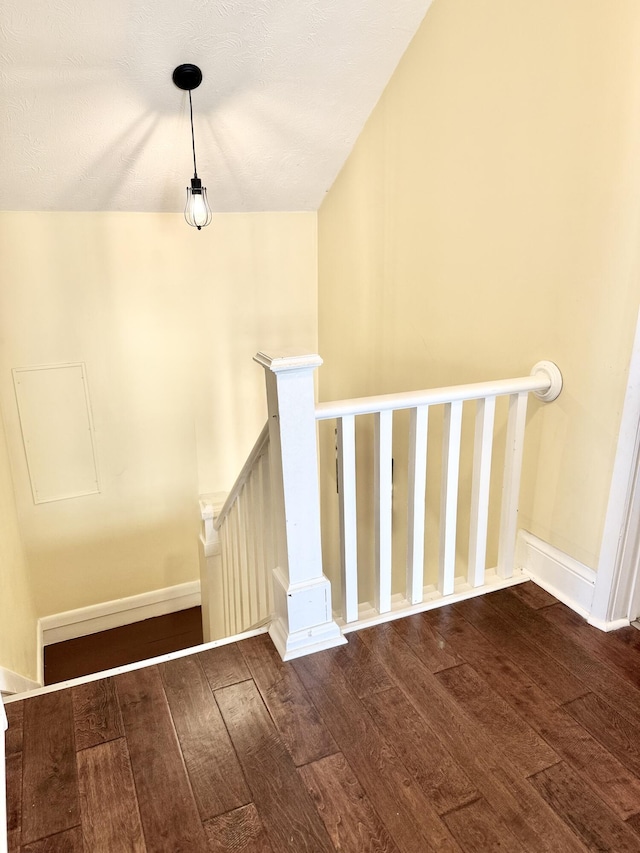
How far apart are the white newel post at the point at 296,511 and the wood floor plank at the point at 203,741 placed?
0.27 metres

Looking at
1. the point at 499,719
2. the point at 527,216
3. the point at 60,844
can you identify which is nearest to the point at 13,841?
the point at 60,844

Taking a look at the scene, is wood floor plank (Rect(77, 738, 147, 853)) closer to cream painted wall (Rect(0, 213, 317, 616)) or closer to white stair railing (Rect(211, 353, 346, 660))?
white stair railing (Rect(211, 353, 346, 660))

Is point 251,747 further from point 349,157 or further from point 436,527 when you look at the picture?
point 349,157

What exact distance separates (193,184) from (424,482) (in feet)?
5.30

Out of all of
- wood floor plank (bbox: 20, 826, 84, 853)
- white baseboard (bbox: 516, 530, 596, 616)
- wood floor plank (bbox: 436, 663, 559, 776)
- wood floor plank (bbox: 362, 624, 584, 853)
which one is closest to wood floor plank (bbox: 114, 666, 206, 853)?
wood floor plank (bbox: 20, 826, 84, 853)

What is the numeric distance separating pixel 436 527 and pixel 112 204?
2.29 metres

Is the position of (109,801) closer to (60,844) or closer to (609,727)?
Answer: (60,844)

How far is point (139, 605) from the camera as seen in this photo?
12.4 ft

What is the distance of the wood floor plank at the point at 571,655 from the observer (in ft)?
5.33

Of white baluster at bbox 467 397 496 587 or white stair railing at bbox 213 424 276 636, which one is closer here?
white baluster at bbox 467 397 496 587

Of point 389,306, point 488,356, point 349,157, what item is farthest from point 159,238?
point 488,356

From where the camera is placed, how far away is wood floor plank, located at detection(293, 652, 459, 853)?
1.28m

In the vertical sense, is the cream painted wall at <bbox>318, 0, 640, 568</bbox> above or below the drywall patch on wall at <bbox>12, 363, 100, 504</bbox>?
above

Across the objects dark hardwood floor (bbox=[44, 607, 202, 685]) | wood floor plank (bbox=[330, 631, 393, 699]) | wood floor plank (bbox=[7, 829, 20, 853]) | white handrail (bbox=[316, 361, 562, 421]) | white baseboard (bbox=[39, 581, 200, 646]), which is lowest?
dark hardwood floor (bbox=[44, 607, 202, 685])
